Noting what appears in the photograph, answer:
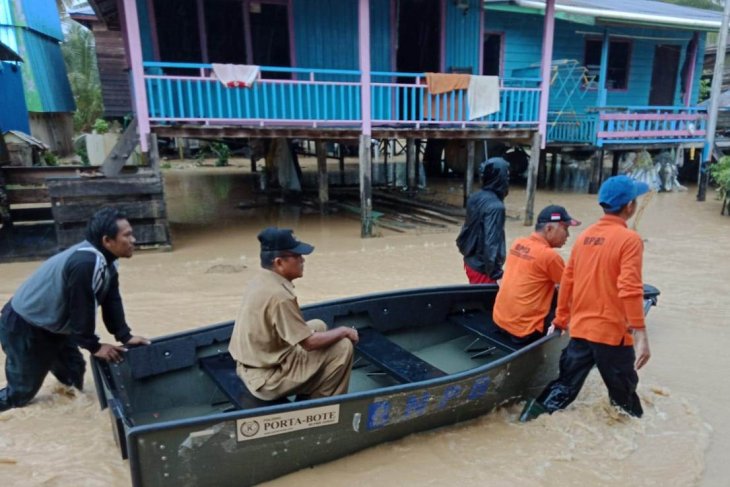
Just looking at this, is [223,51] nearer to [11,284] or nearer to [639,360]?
[11,284]

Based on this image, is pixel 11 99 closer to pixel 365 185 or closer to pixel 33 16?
pixel 33 16

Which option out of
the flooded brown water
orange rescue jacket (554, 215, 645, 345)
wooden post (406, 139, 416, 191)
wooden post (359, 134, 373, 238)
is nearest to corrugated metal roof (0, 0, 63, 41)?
the flooded brown water

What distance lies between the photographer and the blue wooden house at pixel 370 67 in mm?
8711

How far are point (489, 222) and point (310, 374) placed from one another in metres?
2.11

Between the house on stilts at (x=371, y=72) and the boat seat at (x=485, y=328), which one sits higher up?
the house on stilts at (x=371, y=72)

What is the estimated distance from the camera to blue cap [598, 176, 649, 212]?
3.11 metres

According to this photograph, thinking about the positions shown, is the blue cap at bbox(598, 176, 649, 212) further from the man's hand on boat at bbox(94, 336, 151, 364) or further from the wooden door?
the wooden door

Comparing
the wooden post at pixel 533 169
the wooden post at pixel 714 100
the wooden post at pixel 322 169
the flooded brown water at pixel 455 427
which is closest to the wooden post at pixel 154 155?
the flooded brown water at pixel 455 427

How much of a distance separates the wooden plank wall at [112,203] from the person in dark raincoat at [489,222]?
213 inches

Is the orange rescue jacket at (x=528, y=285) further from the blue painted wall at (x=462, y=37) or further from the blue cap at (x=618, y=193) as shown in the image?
the blue painted wall at (x=462, y=37)

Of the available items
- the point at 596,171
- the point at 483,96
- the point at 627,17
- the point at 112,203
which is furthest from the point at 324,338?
the point at 596,171

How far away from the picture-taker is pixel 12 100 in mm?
13844

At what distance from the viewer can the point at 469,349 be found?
4773 mm

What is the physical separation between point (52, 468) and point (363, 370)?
221 centimetres
